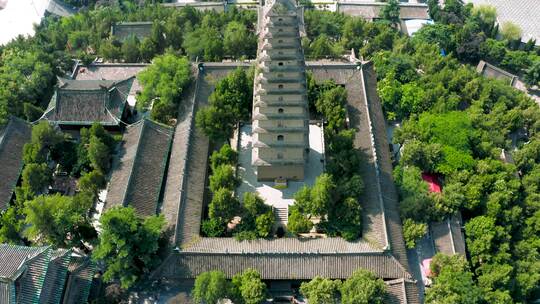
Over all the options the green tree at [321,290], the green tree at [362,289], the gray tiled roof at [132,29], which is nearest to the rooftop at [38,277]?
the green tree at [321,290]

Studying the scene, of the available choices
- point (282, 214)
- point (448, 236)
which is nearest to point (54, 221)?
point (282, 214)

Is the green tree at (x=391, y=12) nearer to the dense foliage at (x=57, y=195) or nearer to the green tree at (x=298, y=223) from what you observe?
the green tree at (x=298, y=223)

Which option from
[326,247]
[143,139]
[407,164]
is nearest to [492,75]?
[407,164]

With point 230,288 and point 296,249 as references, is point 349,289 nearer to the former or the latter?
point 296,249

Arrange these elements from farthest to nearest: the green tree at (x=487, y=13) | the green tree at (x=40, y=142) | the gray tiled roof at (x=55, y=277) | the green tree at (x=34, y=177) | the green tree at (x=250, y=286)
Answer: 1. the green tree at (x=487, y=13)
2. the green tree at (x=40, y=142)
3. the green tree at (x=34, y=177)
4. the green tree at (x=250, y=286)
5. the gray tiled roof at (x=55, y=277)

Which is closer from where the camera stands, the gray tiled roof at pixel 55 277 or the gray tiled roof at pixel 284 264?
the gray tiled roof at pixel 55 277

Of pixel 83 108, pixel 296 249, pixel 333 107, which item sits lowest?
pixel 296 249
